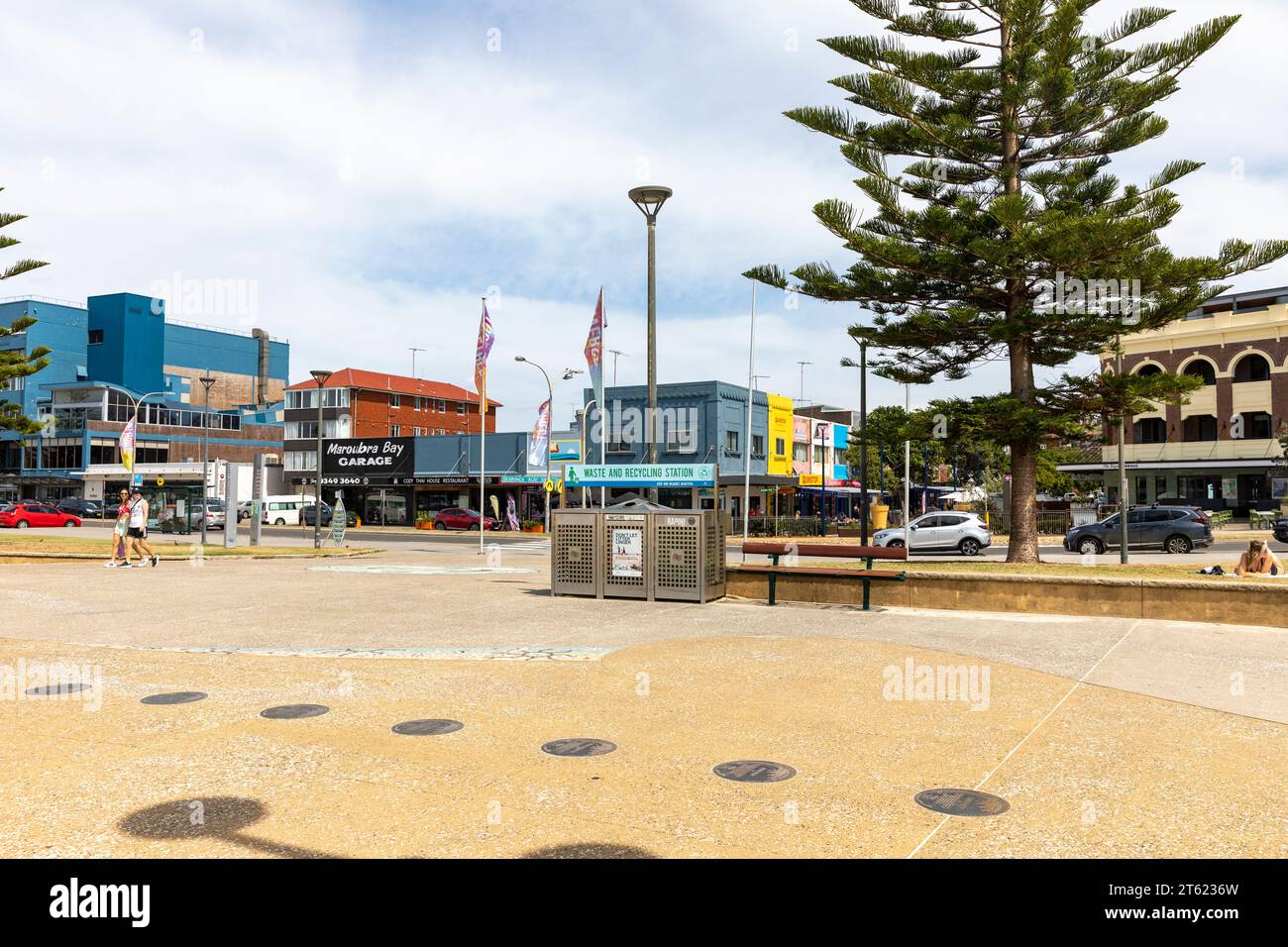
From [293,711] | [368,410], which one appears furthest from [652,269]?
[368,410]

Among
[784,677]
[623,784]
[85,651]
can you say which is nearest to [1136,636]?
[784,677]

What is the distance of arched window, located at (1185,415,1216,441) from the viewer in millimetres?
55531

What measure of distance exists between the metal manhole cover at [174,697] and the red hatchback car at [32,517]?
173ft

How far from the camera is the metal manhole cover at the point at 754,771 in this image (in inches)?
213

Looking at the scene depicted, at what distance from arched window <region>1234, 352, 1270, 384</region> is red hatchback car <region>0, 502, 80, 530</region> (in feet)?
224

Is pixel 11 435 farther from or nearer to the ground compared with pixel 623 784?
farther from the ground

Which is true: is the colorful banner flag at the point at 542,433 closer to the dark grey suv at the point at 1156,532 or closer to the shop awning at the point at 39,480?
the dark grey suv at the point at 1156,532

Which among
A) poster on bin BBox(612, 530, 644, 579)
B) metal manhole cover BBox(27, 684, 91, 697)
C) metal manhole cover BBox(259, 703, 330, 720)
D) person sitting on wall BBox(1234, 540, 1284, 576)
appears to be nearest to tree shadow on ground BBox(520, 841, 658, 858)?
metal manhole cover BBox(259, 703, 330, 720)

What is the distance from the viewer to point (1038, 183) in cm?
1812

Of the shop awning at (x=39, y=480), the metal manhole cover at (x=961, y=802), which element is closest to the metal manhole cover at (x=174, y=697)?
the metal manhole cover at (x=961, y=802)

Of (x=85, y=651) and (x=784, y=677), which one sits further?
(x=85, y=651)

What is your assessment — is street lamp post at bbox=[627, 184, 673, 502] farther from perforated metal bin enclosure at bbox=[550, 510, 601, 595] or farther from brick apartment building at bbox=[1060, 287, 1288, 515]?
brick apartment building at bbox=[1060, 287, 1288, 515]

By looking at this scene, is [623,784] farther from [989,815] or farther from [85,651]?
[85,651]
